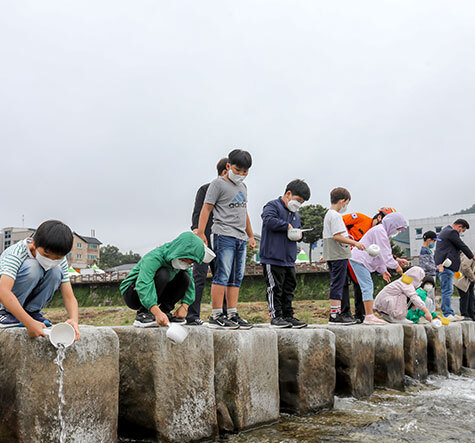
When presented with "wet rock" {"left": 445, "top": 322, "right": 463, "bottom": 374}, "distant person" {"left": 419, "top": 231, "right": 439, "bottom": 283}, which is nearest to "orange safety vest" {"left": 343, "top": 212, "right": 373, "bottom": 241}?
"wet rock" {"left": 445, "top": 322, "right": 463, "bottom": 374}

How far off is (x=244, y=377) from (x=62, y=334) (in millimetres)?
1325

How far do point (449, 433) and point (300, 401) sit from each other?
99cm

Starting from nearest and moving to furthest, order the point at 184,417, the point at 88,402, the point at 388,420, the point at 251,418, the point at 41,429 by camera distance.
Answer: the point at 41,429, the point at 88,402, the point at 184,417, the point at 251,418, the point at 388,420

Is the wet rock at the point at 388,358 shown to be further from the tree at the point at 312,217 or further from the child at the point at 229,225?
the tree at the point at 312,217

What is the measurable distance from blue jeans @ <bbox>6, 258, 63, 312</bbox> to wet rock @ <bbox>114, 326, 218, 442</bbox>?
450 mm

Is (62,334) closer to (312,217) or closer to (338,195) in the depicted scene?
(338,195)

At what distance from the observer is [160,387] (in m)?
2.61

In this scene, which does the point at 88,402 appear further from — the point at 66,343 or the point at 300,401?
the point at 300,401

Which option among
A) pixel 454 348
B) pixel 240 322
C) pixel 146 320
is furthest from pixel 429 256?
pixel 146 320

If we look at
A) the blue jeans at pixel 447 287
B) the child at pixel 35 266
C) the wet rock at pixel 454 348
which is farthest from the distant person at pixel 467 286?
the child at pixel 35 266

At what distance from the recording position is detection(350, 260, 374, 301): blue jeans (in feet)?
17.7

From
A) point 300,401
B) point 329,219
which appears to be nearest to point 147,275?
point 300,401

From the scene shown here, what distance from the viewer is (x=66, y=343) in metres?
2.18

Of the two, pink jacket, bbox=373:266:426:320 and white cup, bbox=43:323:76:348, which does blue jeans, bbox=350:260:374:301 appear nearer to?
pink jacket, bbox=373:266:426:320
